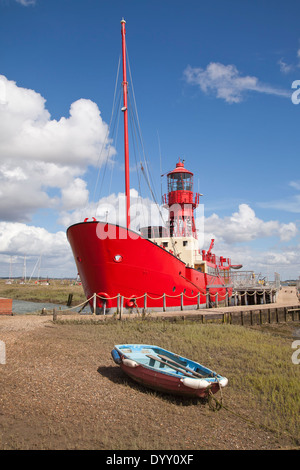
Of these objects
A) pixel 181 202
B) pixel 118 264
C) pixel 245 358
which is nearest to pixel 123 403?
pixel 245 358

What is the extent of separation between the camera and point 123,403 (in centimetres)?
687

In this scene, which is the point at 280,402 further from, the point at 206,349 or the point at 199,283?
the point at 199,283

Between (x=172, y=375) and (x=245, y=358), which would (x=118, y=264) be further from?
(x=172, y=375)

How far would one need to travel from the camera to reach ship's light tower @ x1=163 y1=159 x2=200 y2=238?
26844 mm

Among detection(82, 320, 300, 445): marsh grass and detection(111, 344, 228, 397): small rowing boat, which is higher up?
detection(111, 344, 228, 397): small rowing boat

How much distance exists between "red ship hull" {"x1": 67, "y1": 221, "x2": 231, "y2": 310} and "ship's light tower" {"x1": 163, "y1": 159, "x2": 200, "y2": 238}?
30.9ft

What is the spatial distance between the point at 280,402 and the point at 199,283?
15877 millimetres

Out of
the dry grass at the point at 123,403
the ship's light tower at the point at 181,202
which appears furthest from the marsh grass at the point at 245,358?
the ship's light tower at the point at 181,202

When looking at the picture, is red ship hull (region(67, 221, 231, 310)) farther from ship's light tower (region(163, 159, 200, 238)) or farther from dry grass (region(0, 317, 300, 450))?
ship's light tower (region(163, 159, 200, 238))

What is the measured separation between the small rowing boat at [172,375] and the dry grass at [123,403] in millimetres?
284

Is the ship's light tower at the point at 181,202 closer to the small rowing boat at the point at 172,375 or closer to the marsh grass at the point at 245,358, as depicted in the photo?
the marsh grass at the point at 245,358

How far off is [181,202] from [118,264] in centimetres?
1316

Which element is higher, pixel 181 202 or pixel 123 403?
pixel 181 202

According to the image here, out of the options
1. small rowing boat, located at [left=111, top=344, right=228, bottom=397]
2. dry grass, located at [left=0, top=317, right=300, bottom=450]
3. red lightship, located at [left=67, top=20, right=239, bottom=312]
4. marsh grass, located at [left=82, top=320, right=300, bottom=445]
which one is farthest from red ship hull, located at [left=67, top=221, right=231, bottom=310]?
small rowing boat, located at [left=111, top=344, right=228, bottom=397]
